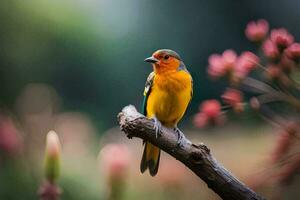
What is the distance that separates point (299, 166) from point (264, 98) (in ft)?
0.83

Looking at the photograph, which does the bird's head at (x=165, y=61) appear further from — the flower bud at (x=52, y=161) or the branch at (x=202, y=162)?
the flower bud at (x=52, y=161)

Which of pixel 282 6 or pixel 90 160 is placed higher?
pixel 282 6

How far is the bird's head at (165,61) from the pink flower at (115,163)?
47cm

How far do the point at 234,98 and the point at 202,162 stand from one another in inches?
10.0

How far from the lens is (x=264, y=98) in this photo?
1.26 metres

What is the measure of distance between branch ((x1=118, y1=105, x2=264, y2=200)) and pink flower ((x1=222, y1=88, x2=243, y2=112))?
0.20 metres

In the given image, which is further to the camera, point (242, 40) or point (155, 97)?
point (242, 40)

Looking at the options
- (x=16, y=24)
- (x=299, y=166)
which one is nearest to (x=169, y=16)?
(x=16, y=24)

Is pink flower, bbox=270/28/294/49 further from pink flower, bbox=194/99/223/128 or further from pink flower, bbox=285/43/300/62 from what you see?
pink flower, bbox=194/99/223/128

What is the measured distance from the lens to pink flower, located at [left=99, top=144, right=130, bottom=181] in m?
1.09

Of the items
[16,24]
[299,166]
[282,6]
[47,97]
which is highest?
[282,6]

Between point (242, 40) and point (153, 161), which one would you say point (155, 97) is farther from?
point (242, 40)

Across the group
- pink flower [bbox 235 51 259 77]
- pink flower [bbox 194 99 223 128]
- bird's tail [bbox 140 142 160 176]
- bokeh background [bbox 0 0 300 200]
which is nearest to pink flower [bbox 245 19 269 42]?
pink flower [bbox 235 51 259 77]

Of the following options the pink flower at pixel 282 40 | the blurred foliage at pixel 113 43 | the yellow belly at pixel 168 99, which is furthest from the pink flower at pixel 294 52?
the blurred foliage at pixel 113 43
